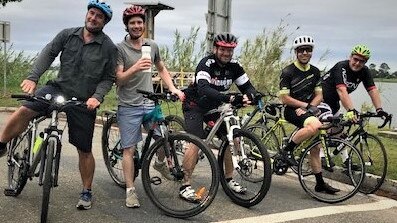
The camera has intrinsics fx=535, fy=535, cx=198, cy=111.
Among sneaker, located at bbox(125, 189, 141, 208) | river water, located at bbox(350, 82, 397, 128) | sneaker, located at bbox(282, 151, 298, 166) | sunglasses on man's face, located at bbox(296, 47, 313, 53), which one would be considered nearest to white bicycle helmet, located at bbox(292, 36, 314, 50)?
sunglasses on man's face, located at bbox(296, 47, 313, 53)

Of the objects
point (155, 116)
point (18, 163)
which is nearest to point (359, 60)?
point (155, 116)

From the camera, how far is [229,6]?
10430 millimetres

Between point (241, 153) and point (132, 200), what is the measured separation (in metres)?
1.31

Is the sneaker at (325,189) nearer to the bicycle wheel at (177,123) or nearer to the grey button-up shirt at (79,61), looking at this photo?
the bicycle wheel at (177,123)

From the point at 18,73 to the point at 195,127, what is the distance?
19.9 metres

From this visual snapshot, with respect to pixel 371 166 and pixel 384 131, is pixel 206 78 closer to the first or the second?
pixel 371 166

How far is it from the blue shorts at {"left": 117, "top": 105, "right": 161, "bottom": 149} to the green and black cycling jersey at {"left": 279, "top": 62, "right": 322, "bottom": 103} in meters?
1.97

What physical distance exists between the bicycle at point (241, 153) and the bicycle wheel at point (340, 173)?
76 centimetres

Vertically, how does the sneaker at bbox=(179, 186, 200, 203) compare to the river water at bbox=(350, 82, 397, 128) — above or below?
below

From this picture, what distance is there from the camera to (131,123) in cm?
588

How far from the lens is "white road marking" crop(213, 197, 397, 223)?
5594 millimetres

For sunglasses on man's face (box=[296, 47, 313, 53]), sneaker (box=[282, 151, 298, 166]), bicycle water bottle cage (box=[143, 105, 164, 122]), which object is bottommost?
sneaker (box=[282, 151, 298, 166])

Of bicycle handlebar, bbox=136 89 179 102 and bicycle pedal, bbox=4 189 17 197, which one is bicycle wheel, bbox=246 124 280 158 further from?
bicycle pedal, bbox=4 189 17 197

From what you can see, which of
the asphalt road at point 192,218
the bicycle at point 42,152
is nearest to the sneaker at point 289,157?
the asphalt road at point 192,218
